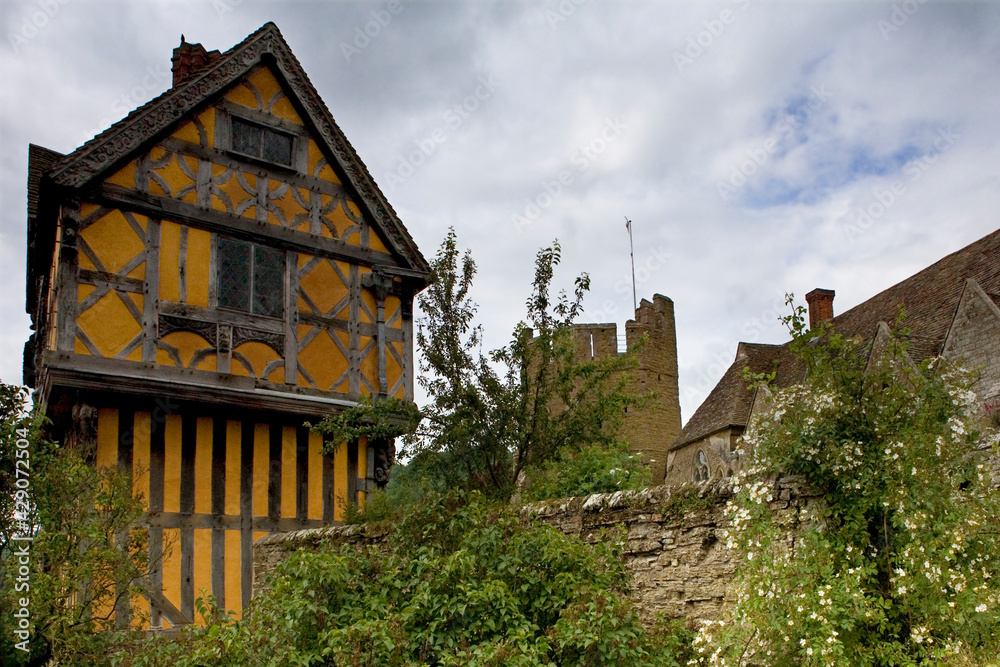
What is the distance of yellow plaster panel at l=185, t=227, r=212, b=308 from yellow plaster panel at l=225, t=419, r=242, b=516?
1.44 meters

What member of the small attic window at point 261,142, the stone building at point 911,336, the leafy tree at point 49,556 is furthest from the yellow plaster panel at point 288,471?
the stone building at point 911,336

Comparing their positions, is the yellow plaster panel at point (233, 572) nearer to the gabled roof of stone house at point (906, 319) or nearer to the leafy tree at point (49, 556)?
the leafy tree at point (49, 556)

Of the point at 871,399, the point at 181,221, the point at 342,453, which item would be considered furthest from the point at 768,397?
the point at 181,221

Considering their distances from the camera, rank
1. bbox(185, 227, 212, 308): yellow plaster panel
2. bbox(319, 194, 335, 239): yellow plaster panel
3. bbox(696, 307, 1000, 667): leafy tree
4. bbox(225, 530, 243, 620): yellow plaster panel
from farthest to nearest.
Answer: bbox(319, 194, 335, 239): yellow plaster panel, bbox(185, 227, 212, 308): yellow plaster panel, bbox(225, 530, 243, 620): yellow plaster panel, bbox(696, 307, 1000, 667): leafy tree

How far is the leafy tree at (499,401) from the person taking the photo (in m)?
8.71

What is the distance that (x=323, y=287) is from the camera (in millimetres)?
10992

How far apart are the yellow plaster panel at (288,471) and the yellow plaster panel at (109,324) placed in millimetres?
2043

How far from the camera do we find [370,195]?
38.2ft

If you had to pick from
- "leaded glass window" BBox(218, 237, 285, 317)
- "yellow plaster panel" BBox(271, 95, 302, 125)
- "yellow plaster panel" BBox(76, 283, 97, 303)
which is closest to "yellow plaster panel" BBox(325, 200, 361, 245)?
"leaded glass window" BBox(218, 237, 285, 317)

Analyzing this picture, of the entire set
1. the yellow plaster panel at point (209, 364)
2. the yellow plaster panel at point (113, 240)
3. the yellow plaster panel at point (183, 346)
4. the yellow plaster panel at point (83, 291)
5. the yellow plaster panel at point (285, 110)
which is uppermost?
the yellow plaster panel at point (285, 110)

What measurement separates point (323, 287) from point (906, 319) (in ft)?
35.5

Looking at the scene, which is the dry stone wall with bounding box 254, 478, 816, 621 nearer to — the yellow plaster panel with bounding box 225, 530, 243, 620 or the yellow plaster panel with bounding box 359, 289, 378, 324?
the yellow plaster panel with bounding box 225, 530, 243, 620

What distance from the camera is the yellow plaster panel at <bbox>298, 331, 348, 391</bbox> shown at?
10.6 meters

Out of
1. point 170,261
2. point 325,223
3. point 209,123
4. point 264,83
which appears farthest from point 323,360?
point 264,83
